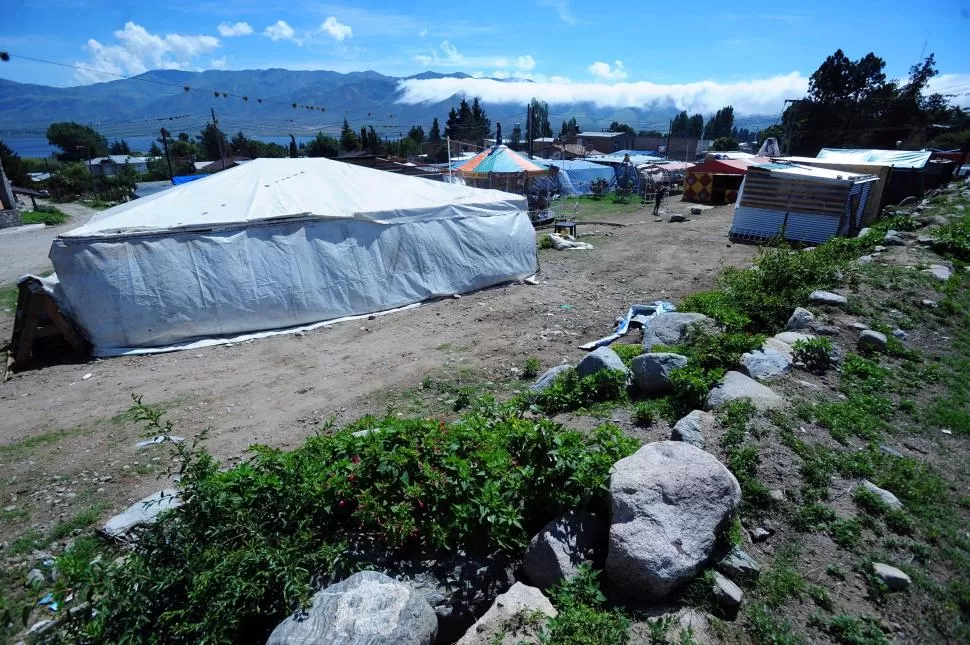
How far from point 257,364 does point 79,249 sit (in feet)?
11.5

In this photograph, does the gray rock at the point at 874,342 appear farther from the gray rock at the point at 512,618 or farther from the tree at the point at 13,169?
the tree at the point at 13,169

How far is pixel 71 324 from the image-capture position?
26.4 feet

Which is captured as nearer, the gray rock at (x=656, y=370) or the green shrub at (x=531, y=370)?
the gray rock at (x=656, y=370)

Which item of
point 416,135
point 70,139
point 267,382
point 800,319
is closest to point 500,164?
point 267,382

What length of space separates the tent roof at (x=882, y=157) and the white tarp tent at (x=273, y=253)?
19.9 metres

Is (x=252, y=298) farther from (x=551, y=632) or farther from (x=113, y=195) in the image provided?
(x=113, y=195)

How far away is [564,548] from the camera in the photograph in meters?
2.94

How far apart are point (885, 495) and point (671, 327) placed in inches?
138

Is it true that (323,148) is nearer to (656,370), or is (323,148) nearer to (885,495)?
(656,370)

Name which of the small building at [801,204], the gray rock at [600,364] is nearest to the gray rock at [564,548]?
the gray rock at [600,364]

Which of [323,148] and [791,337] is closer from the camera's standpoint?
[791,337]

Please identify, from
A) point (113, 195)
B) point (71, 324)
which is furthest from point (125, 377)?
point (113, 195)

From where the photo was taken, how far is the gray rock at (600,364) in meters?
5.50

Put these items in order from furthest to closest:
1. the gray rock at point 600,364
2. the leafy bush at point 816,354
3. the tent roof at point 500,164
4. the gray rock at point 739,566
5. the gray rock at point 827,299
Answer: the tent roof at point 500,164 → the gray rock at point 827,299 → the gray rock at point 600,364 → the leafy bush at point 816,354 → the gray rock at point 739,566
